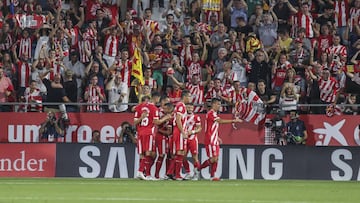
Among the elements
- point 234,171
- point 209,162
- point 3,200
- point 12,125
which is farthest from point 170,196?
point 12,125

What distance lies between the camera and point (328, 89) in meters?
26.8

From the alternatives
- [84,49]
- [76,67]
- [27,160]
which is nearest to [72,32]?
[84,49]

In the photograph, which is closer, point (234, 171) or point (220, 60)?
point (234, 171)

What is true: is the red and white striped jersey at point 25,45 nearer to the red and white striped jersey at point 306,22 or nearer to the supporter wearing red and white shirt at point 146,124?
the supporter wearing red and white shirt at point 146,124

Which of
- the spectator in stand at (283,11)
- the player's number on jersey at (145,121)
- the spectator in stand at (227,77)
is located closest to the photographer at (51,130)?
the player's number on jersey at (145,121)

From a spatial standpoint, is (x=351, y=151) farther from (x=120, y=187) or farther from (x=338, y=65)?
(x=120, y=187)

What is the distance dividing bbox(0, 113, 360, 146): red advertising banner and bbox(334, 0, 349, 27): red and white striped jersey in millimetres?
3502

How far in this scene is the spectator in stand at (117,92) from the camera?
27031mm

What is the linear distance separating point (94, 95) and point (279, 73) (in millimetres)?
4658

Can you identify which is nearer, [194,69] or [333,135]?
[333,135]

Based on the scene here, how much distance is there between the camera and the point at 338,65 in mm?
27281

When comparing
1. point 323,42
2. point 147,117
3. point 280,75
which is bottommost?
point 147,117

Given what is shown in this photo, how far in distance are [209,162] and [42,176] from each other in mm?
4328

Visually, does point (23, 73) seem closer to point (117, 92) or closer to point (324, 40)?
point (117, 92)
